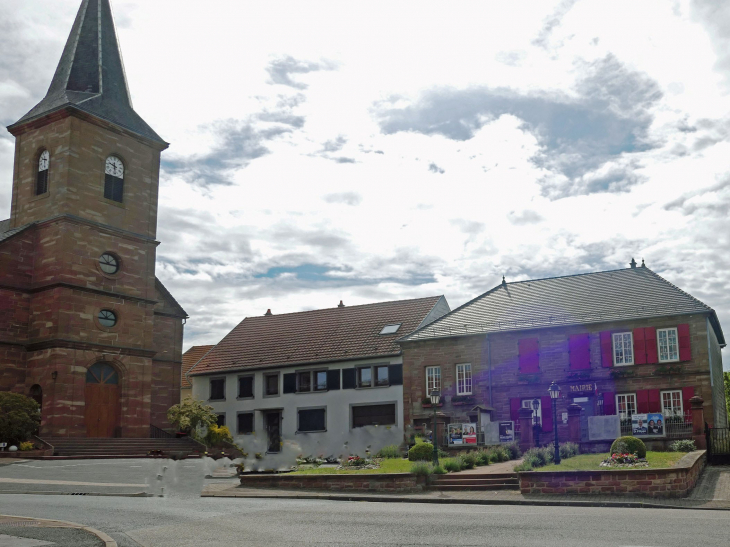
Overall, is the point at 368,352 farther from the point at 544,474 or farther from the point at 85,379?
the point at 544,474

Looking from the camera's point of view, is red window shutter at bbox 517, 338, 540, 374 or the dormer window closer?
red window shutter at bbox 517, 338, 540, 374

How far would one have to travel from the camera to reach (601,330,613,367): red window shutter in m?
36.2

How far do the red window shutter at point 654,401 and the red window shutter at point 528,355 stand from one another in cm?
557

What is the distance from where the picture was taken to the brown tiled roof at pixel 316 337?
155 feet

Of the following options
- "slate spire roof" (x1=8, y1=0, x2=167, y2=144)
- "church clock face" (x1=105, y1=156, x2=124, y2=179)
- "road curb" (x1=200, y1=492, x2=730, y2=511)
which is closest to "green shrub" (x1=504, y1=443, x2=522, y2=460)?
"road curb" (x1=200, y1=492, x2=730, y2=511)

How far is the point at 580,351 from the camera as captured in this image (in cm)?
3709

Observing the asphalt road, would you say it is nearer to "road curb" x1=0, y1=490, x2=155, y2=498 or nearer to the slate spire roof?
"road curb" x1=0, y1=490, x2=155, y2=498

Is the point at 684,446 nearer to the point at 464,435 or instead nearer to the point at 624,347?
the point at 624,347

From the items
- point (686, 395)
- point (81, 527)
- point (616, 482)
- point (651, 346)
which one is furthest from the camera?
point (651, 346)

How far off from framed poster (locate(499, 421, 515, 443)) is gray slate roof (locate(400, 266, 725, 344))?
194 inches

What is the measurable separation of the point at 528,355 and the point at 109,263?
22862 mm

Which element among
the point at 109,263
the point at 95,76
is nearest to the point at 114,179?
the point at 109,263

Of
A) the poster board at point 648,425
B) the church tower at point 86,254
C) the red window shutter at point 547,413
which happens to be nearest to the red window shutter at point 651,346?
the poster board at point 648,425

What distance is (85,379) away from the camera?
3781 cm
